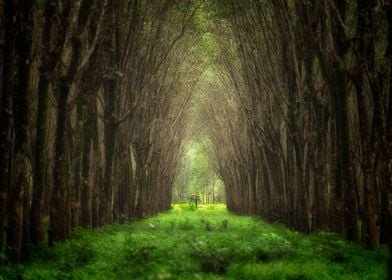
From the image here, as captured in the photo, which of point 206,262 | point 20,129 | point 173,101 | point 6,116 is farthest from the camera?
point 173,101

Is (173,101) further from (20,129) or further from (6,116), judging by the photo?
(6,116)

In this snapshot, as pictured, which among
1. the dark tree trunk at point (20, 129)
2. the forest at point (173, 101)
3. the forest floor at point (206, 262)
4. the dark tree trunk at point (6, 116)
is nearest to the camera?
the forest floor at point (206, 262)

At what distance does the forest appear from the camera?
34.0 feet

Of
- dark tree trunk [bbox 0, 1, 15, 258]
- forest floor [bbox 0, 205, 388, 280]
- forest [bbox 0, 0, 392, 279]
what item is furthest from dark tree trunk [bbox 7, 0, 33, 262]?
forest floor [bbox 0, 205, 388, 280]

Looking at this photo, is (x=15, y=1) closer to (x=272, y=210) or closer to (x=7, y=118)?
(x=7, y=118)

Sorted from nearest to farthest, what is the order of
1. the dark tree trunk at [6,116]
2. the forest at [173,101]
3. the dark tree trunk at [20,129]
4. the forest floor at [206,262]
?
the forest floor at [206,262] < the dark tree trunk at [6,116] < the dark tree trunk at [20,129] < the forest at [173,101]

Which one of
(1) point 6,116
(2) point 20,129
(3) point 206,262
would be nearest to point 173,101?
(2) point 20,129

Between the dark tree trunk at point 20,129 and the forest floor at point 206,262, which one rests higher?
the dark tree trunk at point 20,129

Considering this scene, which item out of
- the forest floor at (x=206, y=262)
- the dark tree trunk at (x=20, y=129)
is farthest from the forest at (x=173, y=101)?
the forest floor at (x=206, y=262)

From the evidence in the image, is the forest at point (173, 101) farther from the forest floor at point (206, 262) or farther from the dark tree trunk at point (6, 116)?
the forest floor at point (206, 262)

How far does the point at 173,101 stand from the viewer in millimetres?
33688

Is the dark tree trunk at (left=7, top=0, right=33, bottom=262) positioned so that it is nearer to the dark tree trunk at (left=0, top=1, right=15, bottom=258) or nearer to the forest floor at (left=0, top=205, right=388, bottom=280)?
the dark tree trunk at (left=0, top=1, right=15, bottom=258)

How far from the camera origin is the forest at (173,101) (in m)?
10.4

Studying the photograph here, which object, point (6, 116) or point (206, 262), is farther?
point (206, 262)
